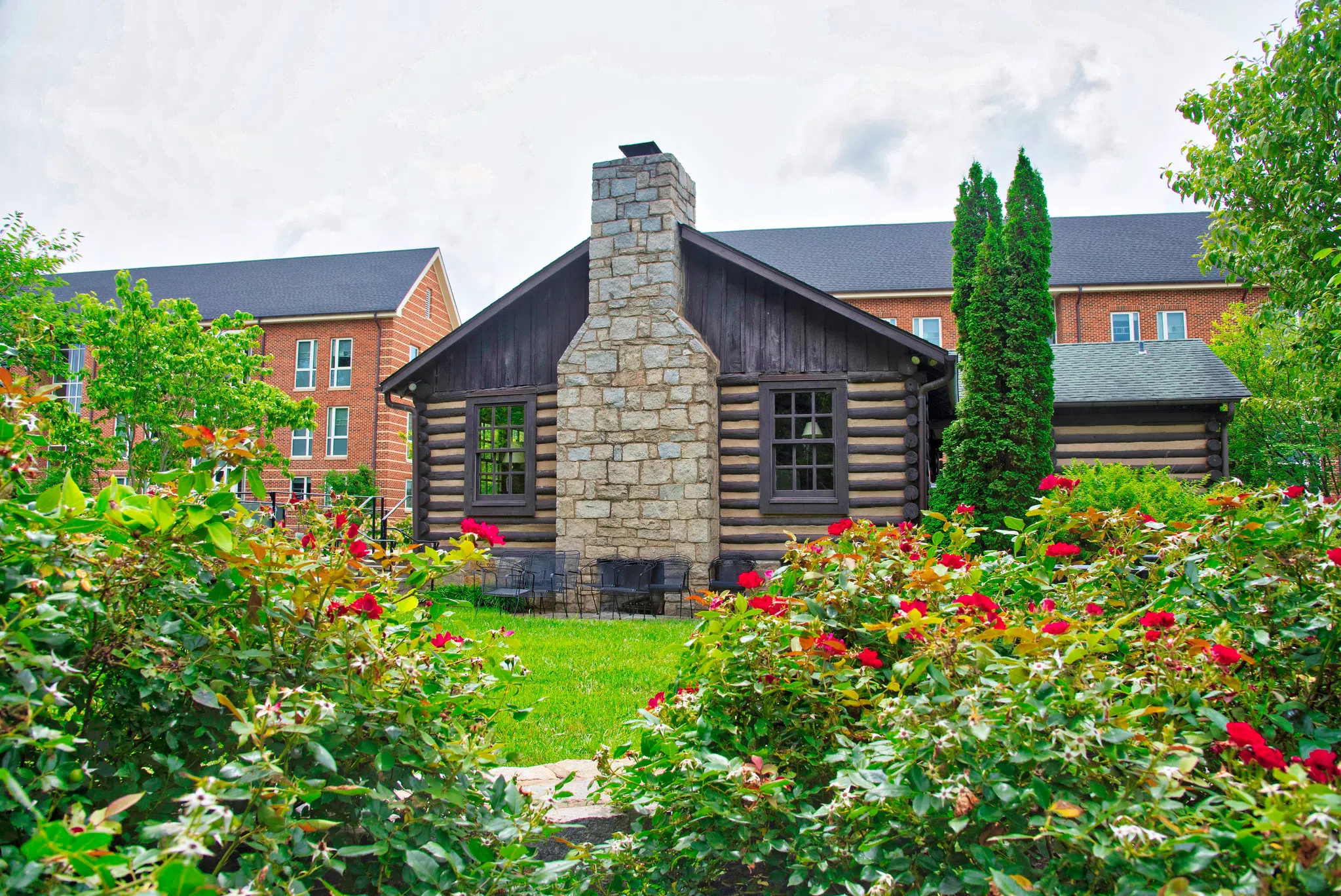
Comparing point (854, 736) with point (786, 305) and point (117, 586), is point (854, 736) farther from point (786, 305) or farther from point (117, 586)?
point (786, 305)

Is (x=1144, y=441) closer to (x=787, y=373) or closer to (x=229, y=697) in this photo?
(x=787, y=373)

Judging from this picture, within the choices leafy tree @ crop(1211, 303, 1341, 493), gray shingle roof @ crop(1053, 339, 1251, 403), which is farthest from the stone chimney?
leafy tree @ crop(1211, 303, 1341, 493)

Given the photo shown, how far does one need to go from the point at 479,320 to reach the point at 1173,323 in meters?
24.7

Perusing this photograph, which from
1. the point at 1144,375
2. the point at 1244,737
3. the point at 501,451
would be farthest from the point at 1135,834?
the point at 1144,375

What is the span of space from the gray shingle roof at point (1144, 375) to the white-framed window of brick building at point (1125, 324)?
462 inches

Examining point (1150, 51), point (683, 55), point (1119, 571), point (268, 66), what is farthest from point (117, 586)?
point (1150, 51)

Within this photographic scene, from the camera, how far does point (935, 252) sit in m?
30.5

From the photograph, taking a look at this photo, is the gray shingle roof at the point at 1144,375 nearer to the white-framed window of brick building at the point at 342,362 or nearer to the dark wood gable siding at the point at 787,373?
the dark wood gable siding at the point at 787,373

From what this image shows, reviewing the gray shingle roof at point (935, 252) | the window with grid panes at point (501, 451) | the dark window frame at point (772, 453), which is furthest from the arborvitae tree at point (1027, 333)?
the gray shingle roof at point (935, 252)

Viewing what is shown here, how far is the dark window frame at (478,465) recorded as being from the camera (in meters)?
12.5

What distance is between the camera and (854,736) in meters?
2.68

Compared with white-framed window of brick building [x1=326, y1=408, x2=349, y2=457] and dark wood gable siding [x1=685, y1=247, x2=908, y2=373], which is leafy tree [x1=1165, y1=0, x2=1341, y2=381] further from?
white-framed window of brick building [x1=326, y1=408, x2=349, y2=457]

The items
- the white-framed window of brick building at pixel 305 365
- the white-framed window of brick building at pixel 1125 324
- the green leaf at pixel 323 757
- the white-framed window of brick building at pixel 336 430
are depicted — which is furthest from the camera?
the white-framed window of brick building at pixel 305 365

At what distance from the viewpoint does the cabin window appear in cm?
2769
